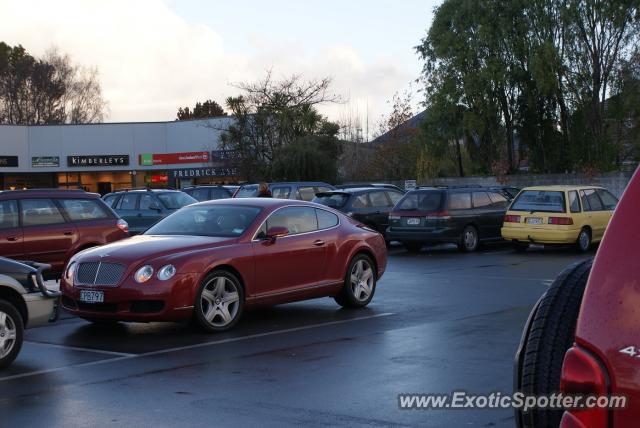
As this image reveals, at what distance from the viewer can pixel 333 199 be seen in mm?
24938

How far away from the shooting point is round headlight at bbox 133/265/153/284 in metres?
10.3

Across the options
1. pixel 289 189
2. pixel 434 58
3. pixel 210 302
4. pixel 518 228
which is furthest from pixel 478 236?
pixel 434 58

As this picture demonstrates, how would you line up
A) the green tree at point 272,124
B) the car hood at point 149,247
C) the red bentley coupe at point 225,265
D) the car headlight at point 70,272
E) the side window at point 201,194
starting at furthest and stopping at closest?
the green tree at point 272,124
the side window at point 201,194
the car headlight at point 70,272
the car hood at point 149,247
the red bentley coupe at point 225,265

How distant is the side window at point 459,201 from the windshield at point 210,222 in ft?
38.9

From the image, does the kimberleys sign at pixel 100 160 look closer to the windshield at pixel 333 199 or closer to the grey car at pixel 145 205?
the grey car at pixel 145 205

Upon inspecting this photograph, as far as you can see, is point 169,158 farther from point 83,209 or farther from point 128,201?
point 83,209

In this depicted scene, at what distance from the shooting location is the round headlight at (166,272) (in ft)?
33.8

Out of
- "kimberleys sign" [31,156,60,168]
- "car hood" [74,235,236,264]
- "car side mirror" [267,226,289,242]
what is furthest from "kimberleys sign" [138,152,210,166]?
"car hood" [74,235,236,264]

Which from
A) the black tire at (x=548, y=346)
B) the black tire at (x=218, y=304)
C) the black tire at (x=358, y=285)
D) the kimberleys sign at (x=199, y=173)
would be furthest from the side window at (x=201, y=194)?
the black tire at (x=548, y=346)

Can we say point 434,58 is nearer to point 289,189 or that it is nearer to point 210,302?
point 289,189

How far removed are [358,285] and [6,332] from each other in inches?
205

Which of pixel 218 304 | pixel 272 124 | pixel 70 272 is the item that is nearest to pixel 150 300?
pixel 218 304

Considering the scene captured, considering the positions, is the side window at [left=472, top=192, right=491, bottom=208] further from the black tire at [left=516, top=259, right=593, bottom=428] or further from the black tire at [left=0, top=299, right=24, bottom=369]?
the black tire at [left=516, top=259, right=593, bottom=428]

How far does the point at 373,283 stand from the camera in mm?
12906
